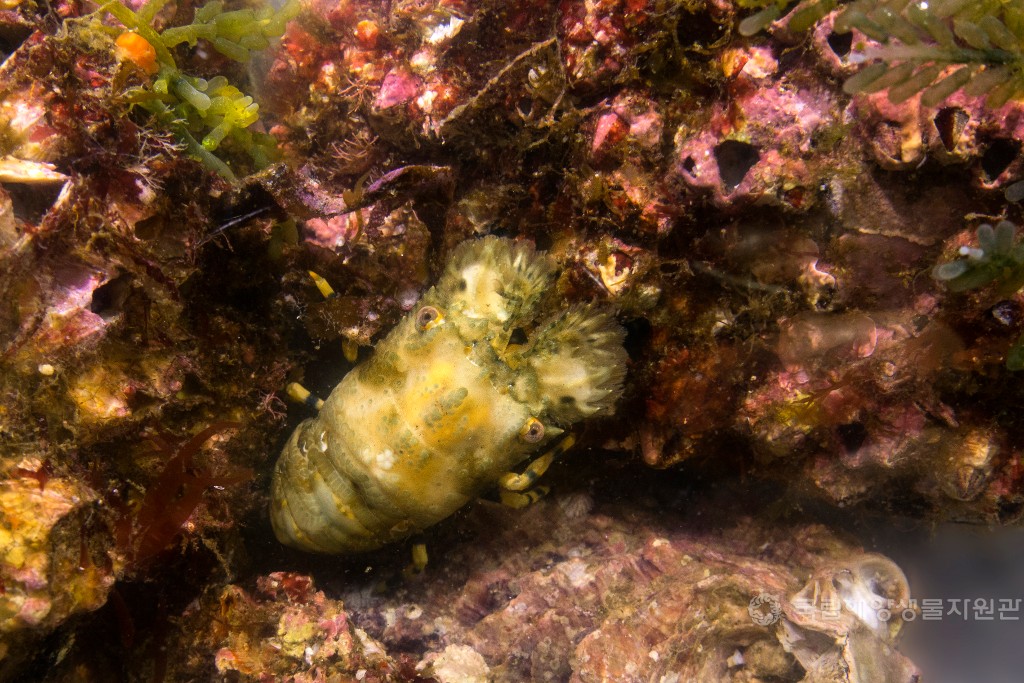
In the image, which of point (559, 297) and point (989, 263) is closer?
point (989, 263)

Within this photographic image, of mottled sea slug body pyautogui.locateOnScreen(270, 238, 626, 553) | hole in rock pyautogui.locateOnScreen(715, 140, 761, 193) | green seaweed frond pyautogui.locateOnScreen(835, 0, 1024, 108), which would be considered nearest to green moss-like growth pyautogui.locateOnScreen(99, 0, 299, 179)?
mottled sea slug body pyautogui.locateOnScreen(270, 238, 626, 553)

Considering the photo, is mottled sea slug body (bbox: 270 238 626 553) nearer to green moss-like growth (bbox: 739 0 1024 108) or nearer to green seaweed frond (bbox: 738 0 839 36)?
green seaweed frond (bbox: 738 0 839 36)

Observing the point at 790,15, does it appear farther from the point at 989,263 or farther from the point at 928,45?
the point at 989,263

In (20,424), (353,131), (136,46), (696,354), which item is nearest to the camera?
(20,424)

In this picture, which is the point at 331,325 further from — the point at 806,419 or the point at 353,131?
the point at 806,419

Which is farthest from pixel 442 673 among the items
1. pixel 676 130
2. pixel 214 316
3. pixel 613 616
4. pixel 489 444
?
pixel 676 130

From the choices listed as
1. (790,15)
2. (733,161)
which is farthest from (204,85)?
(790,15)
